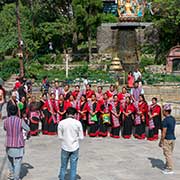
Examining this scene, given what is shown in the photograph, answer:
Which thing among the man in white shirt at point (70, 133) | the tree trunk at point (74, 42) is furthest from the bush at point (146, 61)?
the man in white shirt at point (70, 133)

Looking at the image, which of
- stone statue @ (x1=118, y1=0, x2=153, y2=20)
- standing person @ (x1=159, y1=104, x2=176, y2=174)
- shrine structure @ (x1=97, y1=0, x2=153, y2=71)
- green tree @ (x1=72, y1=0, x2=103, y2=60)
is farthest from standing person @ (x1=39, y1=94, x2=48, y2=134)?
stone statue @ (x1=118, y1=0, x2=153, y2=20)

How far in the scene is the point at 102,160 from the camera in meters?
11.9

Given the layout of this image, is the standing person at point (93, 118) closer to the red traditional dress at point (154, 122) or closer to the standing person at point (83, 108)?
the standing person at point (83, 108)

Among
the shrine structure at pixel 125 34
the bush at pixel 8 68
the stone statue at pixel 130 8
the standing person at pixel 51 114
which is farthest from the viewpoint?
the stone statue at pixel 130 8

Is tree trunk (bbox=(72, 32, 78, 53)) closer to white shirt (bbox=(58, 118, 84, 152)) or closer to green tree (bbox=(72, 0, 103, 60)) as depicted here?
green tree (bbox=(72, 0, 103, 60))

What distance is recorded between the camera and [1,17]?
145ft

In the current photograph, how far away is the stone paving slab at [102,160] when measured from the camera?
1047cm

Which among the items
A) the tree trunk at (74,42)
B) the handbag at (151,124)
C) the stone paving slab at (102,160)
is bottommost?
the stone paving slab at (102,160)

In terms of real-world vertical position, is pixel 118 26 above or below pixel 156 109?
above

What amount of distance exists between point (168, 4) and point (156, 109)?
1107 inches

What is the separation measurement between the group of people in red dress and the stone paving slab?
430 mm

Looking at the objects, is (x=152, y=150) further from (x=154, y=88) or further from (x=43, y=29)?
(x=43, y=29)

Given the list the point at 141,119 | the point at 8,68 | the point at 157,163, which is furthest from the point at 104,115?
the point at 8,68

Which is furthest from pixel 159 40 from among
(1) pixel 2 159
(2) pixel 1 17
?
(1) pixel 2 159
